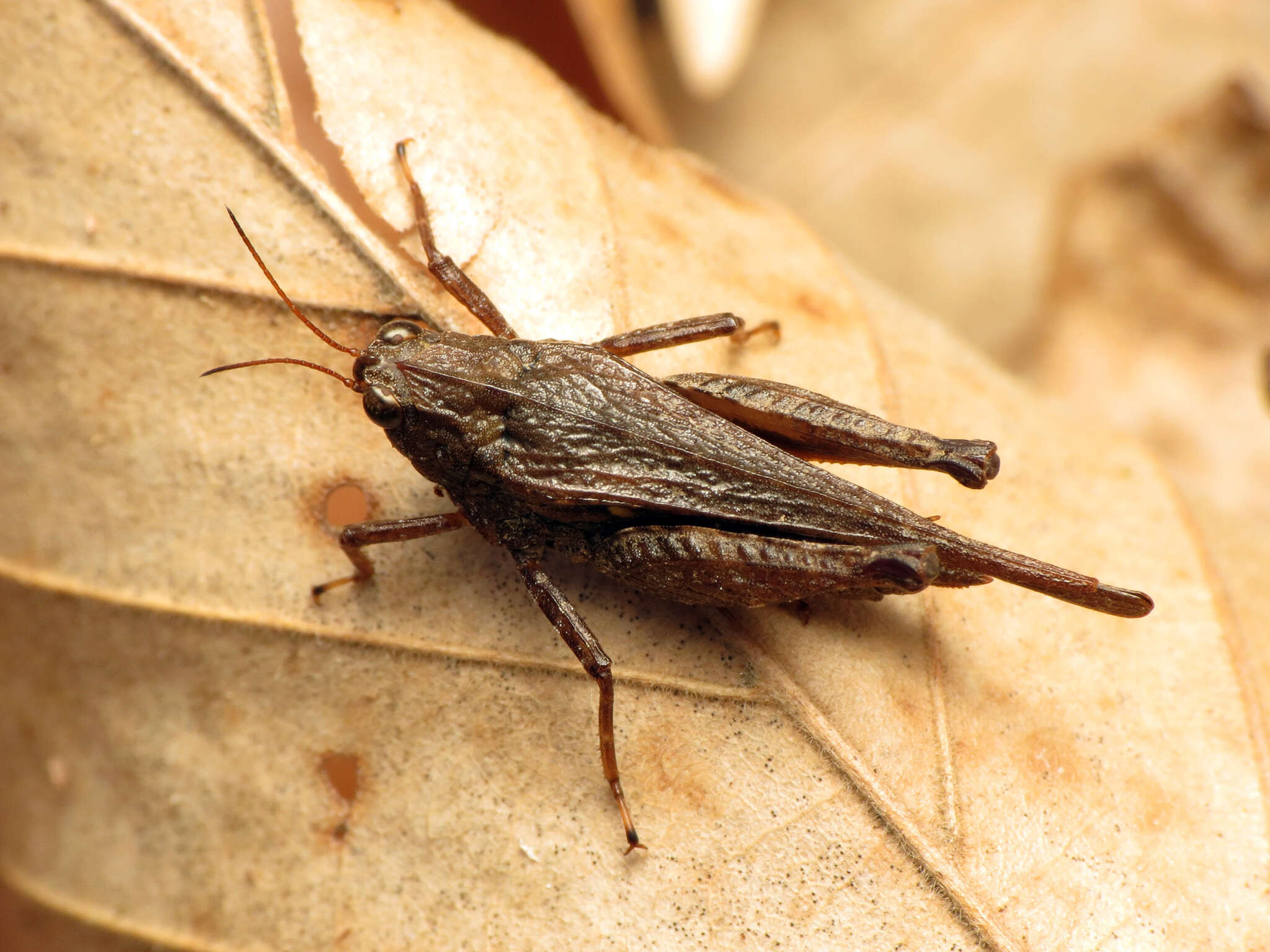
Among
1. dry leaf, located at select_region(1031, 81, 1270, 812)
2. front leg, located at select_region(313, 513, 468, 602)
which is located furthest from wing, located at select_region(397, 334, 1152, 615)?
dry leaf, located at select_region(1031, 81, 1270, 812)

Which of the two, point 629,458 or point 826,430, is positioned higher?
point 826,430

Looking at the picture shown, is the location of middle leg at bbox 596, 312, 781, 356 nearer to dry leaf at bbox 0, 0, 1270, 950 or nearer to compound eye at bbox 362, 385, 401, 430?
dry leaf at bbox 0, 0, 1270, 950

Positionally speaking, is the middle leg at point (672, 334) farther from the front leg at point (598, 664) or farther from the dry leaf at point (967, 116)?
the dry leaf at point (967, 116)

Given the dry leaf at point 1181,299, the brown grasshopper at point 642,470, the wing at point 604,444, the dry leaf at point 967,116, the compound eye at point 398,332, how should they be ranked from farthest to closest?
the dry leaf at point 967,116, the dry leaf at point 1181,299, the compound eye at point 398,332, the wing at point 604,444, the brown grasshopper at point 642,470

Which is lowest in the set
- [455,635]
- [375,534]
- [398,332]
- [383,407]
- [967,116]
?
[455,635]

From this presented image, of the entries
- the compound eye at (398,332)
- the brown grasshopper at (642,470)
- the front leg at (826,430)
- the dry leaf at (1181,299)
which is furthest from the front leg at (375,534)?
the dry leaf at (1181,299)

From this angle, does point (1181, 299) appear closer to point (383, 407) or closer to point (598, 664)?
point (598, 664)

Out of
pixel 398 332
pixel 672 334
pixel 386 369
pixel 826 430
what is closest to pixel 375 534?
pixel 386 369
